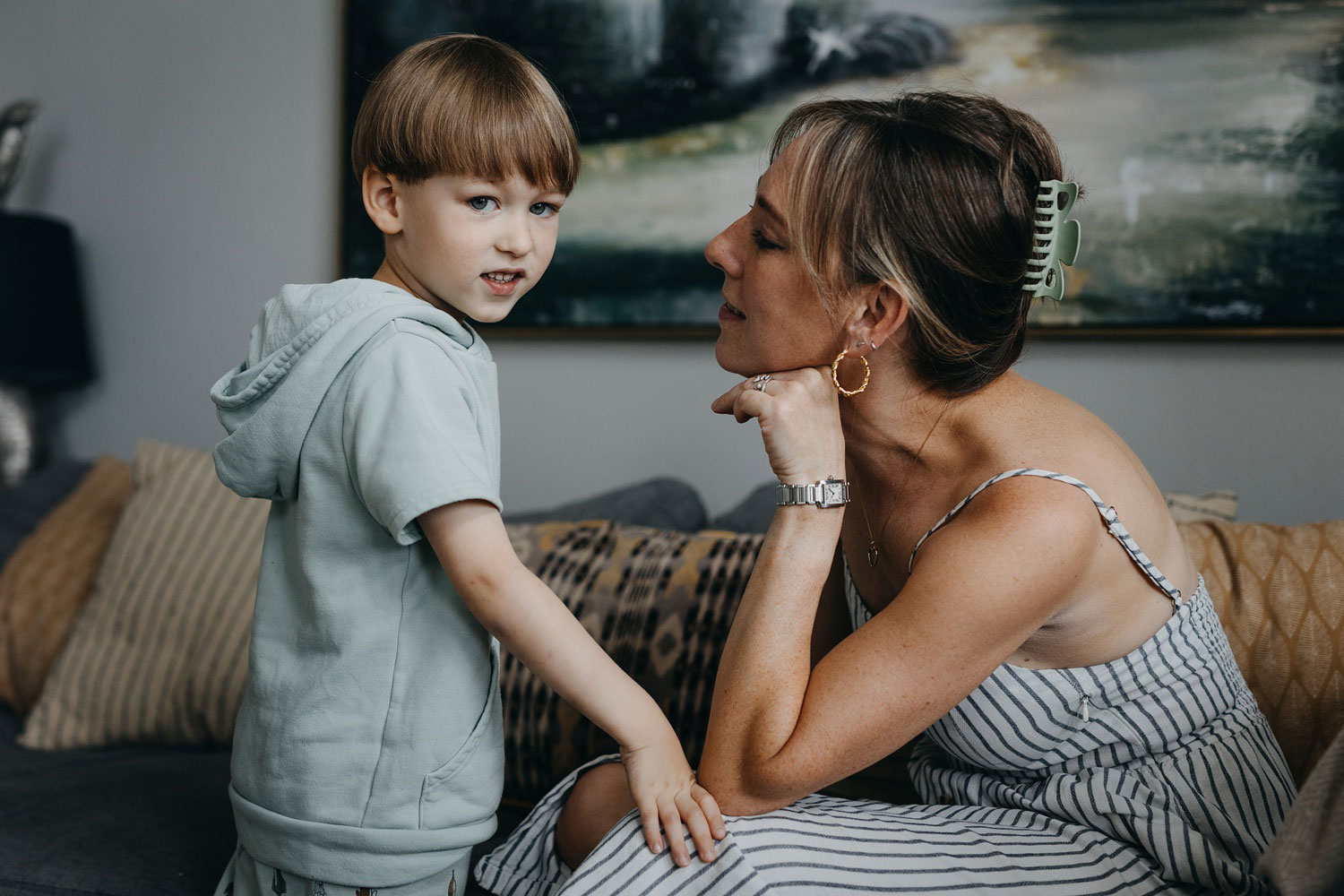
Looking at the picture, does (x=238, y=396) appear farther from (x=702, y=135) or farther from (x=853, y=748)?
(x=702, y=135)

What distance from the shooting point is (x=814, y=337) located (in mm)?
1094

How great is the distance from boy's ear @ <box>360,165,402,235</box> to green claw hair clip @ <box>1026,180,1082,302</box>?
2.19 feet

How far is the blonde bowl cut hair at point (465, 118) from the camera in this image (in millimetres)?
919

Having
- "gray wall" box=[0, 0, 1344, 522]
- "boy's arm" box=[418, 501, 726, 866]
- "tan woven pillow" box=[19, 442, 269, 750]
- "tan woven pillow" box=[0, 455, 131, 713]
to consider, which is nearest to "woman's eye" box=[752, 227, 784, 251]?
"boy's arm" box=[418, 501, 726, 866]

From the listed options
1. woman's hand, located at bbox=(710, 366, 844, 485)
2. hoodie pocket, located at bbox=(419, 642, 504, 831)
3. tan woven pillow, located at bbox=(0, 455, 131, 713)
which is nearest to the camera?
hoodie pocket, located at bbox=(419, 642, 504, 831)

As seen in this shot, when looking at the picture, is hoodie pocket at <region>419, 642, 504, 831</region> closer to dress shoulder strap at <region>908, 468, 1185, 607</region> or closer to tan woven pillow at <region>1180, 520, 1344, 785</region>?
dress shoulder strap at <region>908, 468, 1185, 607</region>

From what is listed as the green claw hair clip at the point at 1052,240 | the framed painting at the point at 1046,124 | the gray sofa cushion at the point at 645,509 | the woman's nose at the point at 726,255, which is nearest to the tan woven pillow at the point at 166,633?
the gray sofa cushion at the point at 645,509

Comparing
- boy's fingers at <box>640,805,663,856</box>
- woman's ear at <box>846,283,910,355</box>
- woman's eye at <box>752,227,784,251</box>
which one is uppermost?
woman's eye at <box>752,227,784,251</box>

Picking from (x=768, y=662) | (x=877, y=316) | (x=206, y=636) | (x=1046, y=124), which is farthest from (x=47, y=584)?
(x=1046, y=124)

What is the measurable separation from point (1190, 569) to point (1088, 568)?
275 mm

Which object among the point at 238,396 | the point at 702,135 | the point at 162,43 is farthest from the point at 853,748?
the point at 162,43

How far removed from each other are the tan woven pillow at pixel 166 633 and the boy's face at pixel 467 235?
1.01 meters

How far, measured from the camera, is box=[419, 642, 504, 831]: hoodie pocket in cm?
93

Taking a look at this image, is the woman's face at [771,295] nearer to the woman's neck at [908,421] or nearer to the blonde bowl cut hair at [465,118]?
the woman's neck at [908,421]
